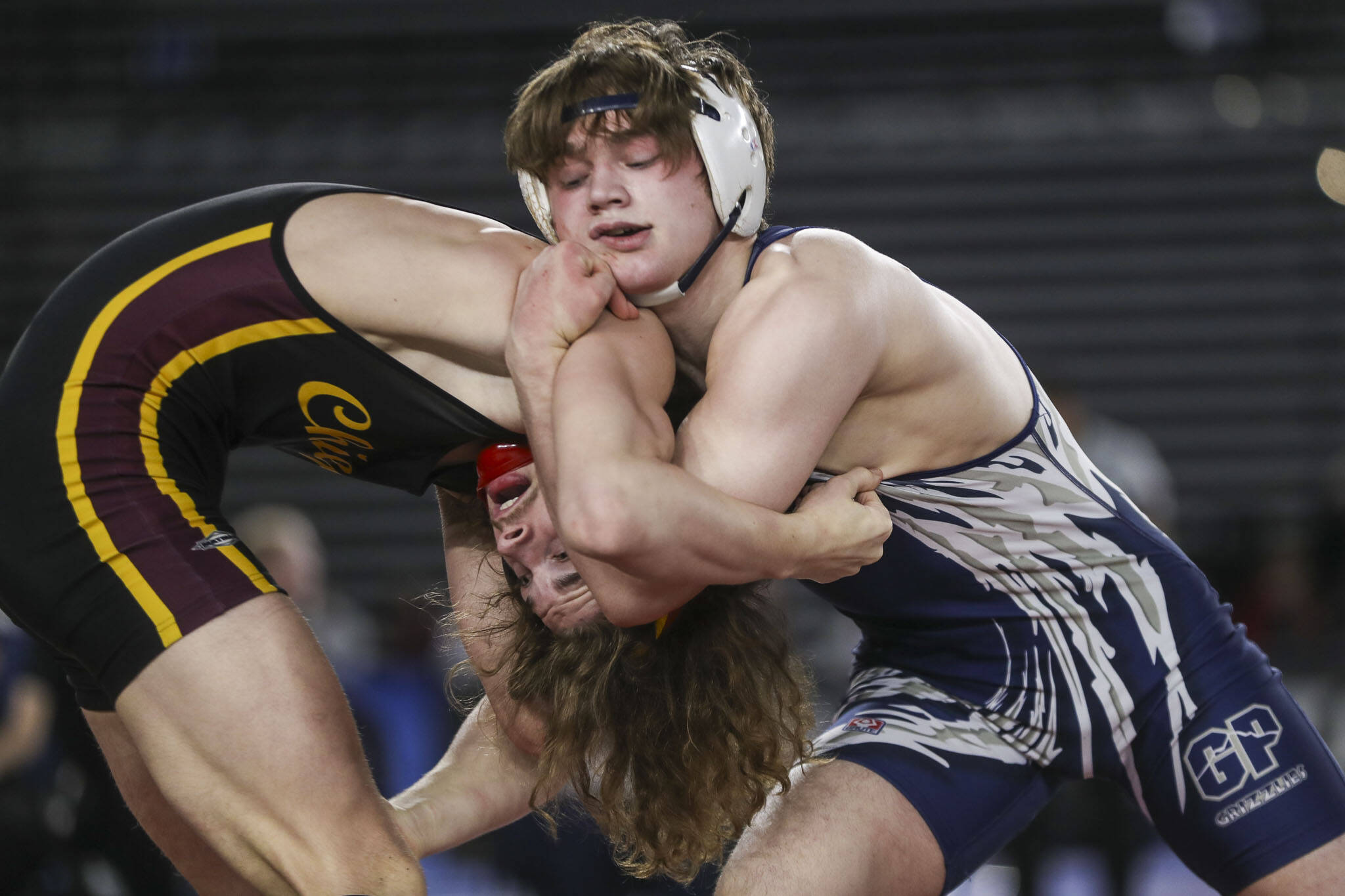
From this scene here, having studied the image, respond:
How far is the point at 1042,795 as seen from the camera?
2703 mm

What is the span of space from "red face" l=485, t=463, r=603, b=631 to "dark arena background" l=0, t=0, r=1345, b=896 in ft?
13.7

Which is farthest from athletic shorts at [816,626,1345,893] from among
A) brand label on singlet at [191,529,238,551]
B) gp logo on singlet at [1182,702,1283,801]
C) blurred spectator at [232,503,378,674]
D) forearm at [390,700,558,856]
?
blurred spectator at [232,503,378,674]

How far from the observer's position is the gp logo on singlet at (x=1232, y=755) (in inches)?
97.6

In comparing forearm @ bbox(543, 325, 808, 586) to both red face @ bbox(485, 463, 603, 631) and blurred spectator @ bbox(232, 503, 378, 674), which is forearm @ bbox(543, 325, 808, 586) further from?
blurred spectator @ bbox(232, 503, 378, 674)

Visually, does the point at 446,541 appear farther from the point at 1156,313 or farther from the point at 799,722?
the point at 1156,313

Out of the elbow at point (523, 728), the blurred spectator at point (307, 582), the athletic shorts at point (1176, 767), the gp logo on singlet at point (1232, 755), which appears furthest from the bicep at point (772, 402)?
the blurred spectator at point (307, 582)

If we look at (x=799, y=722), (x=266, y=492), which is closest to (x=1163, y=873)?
(x=799, y=722)

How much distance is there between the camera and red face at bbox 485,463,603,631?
2.43m

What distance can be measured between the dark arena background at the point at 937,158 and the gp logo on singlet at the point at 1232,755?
4.17 meters

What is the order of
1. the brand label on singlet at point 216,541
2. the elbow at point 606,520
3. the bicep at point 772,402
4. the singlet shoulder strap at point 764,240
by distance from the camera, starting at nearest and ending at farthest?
the elbow at point 606,520 < the bicep at point 772,402 < the brand label on singlet at point 216,541 < the singlet shoulder strap at point 764,240

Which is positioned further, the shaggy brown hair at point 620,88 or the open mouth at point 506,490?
the open mouth at point 506,490

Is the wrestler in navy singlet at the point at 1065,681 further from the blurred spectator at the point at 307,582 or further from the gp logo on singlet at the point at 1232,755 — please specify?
the blurred spectator at the point at 307,582

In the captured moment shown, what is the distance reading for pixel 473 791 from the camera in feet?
9.46

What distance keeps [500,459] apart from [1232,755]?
1.45 m
